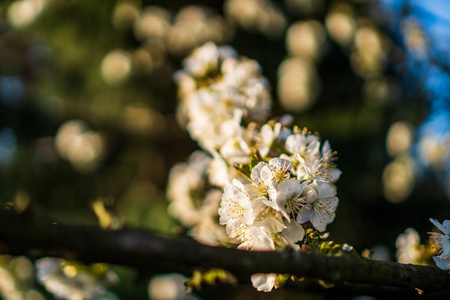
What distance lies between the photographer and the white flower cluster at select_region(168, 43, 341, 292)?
0.79 metres

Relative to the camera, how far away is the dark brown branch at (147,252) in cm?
43

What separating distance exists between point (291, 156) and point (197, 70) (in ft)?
2.31

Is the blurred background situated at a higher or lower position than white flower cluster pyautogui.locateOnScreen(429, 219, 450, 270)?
lower

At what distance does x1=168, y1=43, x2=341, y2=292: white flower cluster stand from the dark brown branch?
21 cm

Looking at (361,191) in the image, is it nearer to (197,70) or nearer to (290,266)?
(197,70)

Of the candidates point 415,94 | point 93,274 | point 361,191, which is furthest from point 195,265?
point 361,191

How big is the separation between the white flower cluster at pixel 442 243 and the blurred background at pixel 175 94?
154cm

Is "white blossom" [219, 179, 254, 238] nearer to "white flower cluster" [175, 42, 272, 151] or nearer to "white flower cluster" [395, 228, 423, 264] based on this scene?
"white flower cluster" [175, 42, 272, 151]

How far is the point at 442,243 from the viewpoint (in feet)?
2.75

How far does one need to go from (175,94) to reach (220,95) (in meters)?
2.28

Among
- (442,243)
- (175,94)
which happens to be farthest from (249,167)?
(175,94)

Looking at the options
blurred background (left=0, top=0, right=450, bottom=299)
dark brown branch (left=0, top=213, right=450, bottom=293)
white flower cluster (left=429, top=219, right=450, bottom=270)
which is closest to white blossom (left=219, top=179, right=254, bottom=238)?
dark brown branch (left=0, top=213, right=450, bottom=293)

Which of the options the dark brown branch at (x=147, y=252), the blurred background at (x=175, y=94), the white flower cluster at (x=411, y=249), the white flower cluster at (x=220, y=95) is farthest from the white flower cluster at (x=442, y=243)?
the blurred background at (x=175, y=94)

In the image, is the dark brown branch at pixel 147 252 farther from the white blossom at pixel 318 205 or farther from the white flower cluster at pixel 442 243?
the white flower cluster at pixel 442 243
